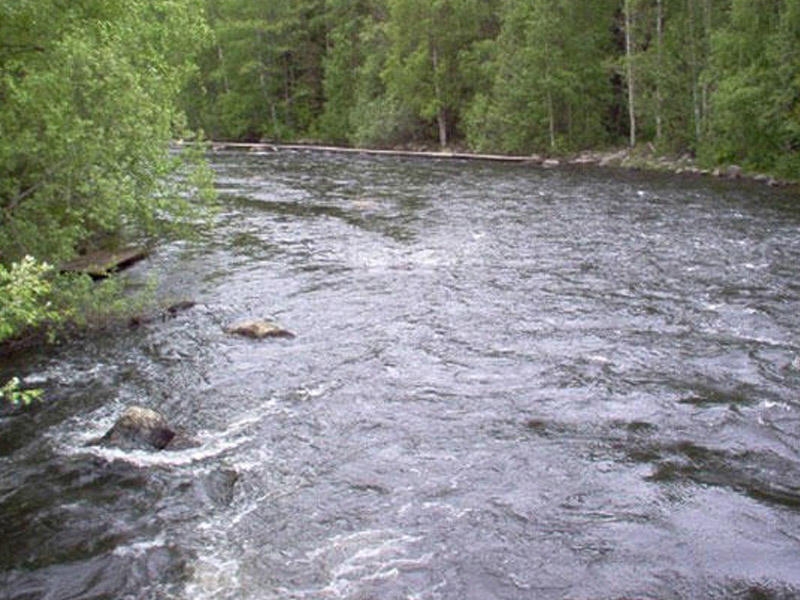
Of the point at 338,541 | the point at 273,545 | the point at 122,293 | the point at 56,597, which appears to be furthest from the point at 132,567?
the point at 122,293

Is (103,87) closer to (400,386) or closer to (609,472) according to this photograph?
(400,386)

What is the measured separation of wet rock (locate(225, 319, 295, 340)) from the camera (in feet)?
55.2

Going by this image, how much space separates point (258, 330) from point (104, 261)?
6979 mm

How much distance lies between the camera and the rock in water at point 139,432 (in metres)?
11.8

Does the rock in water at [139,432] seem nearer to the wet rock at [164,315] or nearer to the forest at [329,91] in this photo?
the forest at [329,91]

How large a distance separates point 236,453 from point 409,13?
49.1 metres

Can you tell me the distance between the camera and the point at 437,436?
12.0 m

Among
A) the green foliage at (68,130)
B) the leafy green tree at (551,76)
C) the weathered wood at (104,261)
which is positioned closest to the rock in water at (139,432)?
the green foliage at (68,130)

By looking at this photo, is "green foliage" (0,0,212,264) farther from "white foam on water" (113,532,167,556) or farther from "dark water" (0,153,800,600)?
"white foam on water" (113,532,167,556)

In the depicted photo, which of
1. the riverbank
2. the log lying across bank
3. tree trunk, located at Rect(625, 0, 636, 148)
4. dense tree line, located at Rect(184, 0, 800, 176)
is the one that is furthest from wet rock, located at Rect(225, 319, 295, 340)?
tree trunk, located at Rect(625, 0, 636, 148)

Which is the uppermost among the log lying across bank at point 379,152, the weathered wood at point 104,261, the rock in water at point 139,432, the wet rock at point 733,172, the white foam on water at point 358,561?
the log lying across bank at point 379,152

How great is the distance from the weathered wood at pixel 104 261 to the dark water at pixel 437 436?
748 mm

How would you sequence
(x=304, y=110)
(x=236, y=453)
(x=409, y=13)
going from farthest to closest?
1. (x=304, y=110)
2. (x=409, y=13)
3. (x=236, y=453)

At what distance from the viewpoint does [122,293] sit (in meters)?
19.7
